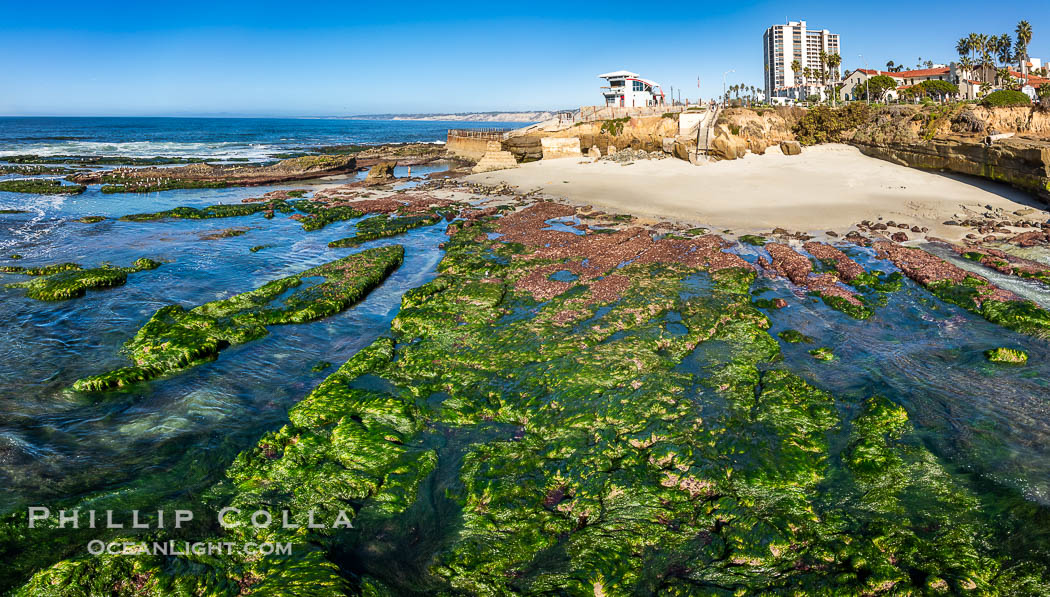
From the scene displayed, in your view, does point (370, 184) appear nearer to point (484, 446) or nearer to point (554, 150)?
point (554, 150)

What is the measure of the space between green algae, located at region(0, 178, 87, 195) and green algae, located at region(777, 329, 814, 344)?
134ft

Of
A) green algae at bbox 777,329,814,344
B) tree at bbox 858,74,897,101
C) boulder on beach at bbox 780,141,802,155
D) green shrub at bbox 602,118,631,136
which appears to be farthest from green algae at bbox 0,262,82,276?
tree at bbox 858,74,897,101

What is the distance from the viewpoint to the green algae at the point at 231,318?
947 cm

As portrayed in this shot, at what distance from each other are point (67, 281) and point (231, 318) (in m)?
6.20

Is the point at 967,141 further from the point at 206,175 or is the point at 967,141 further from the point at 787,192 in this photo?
the point at 206,175

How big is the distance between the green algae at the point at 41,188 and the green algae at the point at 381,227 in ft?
77.3

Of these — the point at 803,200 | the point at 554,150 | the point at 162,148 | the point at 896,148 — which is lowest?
the point at 803,200

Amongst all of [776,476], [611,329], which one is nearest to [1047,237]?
[611,329]

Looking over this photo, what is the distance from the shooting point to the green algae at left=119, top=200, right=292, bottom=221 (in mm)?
24609

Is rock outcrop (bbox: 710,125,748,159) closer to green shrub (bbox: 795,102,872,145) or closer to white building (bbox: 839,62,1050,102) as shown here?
green shrub (bbox: 795,102,872,145)

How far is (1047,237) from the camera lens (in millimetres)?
15828

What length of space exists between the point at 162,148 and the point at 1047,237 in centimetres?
8507

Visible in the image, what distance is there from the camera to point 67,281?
44.7ft

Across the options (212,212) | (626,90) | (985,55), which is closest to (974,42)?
(985,55)
